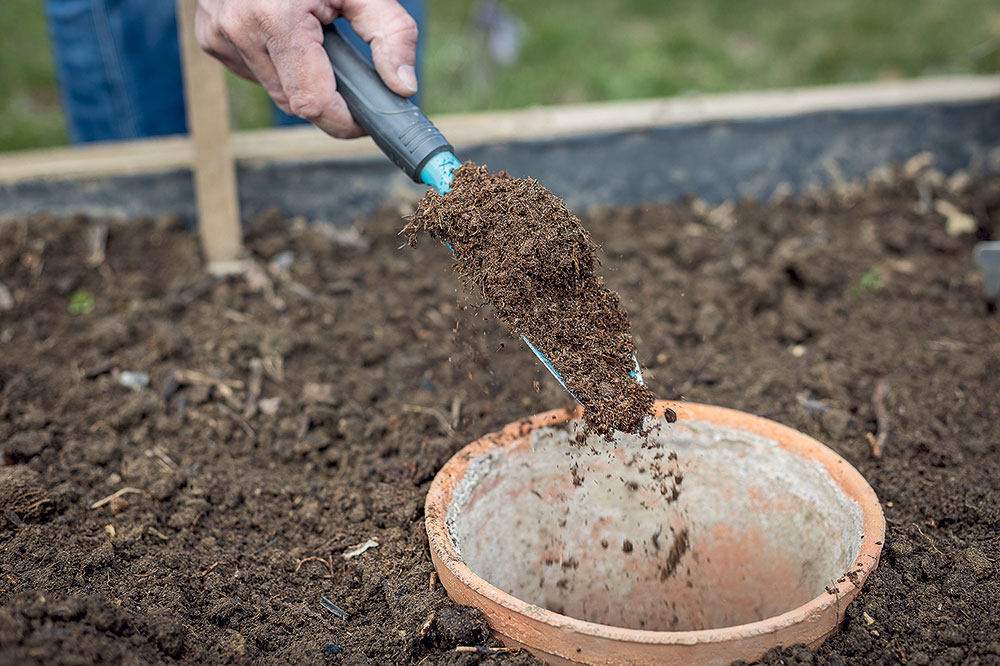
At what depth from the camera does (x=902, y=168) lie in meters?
3.86

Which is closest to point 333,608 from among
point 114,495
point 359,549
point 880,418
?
point 359,549

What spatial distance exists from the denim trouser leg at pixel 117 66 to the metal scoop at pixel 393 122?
168 centimetres

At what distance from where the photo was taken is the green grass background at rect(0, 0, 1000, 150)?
5.03 meters

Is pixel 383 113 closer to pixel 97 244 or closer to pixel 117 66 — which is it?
pixel 97 244

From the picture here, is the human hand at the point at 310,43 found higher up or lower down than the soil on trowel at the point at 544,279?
higher up

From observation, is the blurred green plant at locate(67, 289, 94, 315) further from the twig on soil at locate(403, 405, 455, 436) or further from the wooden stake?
the twig on soil at locate(403, 405, 455, 436)

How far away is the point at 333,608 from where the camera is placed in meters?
2.00

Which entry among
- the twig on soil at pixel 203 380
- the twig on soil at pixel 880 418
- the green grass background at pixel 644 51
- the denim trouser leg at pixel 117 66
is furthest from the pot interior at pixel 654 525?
the green grass background at pixel 644 51

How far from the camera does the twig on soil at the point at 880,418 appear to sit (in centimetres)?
245

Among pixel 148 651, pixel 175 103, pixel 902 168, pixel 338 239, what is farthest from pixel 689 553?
pixel 175 103

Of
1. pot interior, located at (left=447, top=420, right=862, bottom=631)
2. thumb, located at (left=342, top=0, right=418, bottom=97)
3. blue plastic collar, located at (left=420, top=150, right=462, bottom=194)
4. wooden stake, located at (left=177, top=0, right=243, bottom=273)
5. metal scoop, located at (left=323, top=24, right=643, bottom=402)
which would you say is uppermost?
thumb, located at (left=342, top=0, right=418, bottom=97)

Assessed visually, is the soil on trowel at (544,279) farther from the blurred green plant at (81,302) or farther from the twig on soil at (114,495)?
the blurred green plant at (81,302)

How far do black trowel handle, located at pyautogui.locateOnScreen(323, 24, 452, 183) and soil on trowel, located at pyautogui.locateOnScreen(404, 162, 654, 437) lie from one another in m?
0.10

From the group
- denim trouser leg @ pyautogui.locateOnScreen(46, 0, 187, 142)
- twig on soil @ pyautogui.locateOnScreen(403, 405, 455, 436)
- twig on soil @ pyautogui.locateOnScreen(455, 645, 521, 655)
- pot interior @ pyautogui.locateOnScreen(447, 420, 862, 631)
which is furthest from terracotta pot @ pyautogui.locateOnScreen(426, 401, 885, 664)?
denim trouser leg @ pyautogui.locateOnScreen(46, 0, 187, 142)
